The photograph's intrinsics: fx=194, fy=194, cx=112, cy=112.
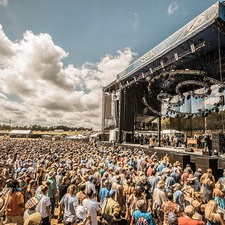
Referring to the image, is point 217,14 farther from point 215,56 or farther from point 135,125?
point 135,125

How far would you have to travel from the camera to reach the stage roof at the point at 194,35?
35.6ft

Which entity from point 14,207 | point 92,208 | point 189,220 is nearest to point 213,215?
point 189,220

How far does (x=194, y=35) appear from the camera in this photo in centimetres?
1235

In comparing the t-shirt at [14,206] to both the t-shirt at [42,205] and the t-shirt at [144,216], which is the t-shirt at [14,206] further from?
the t-shirt at [144,216]

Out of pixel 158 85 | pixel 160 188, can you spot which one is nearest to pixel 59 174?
pixel 160 188

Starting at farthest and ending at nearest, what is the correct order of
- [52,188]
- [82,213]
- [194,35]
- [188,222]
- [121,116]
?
1. [121,116]
2. [194,35]
3. [52,188]
4. [82,213]
5. [188,222]

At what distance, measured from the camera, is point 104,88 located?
100 feet

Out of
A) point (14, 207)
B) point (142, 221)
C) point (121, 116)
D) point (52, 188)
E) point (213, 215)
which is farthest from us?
point (121, 116)

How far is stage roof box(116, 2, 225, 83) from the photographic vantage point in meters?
10.8

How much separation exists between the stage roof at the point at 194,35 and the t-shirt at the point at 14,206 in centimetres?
1218

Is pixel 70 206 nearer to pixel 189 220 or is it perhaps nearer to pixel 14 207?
pixel 14 207

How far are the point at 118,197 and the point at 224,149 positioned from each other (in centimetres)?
935

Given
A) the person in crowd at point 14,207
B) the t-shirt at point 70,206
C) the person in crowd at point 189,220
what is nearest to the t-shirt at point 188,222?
the person in crowd at point 189,220

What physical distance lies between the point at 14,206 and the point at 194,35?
1300 centimetres
